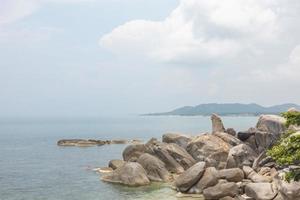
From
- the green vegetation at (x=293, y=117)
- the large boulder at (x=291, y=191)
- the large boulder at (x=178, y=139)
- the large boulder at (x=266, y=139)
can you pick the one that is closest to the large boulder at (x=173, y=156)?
the large boulder at (x=178, y=139)

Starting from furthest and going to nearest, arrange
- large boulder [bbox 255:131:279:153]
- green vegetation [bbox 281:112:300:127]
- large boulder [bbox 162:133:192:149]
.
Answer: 1. large boulder [bbox 162:133:192:149]
2. large boulder [bbox 255:131:279:153]
3. green vegetation [bbox 281:112:300:127]

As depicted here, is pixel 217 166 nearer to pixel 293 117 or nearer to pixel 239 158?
pixel 239 158

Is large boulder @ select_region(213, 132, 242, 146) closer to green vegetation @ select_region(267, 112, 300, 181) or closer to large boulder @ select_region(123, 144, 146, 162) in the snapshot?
large boulder @ select_region(123, 144, 146, 162)

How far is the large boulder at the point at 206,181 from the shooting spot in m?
35.8

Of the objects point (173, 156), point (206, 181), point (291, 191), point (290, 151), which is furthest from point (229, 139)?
point (290, 151)

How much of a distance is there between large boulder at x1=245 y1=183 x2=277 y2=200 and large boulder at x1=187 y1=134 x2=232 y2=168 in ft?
34.6

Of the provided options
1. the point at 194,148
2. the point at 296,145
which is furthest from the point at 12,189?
the point at 296,145

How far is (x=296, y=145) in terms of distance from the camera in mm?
18156

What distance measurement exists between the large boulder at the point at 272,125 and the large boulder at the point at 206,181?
11164mm

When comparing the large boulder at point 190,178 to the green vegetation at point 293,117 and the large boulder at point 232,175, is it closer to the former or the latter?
the large boulder at point 232,175

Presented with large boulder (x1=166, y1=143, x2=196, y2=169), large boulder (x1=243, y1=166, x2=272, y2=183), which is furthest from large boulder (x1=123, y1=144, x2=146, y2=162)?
large boulder (x1=243, y1=166, x2=272, y2=183)

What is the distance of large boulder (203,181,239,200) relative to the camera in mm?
33281

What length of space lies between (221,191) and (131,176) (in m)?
9.70

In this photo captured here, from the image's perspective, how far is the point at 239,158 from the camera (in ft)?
135
